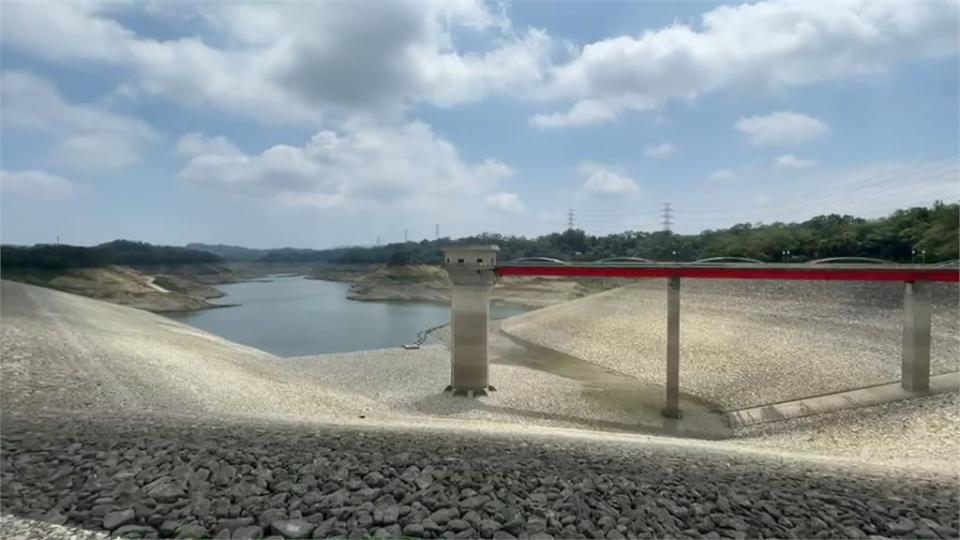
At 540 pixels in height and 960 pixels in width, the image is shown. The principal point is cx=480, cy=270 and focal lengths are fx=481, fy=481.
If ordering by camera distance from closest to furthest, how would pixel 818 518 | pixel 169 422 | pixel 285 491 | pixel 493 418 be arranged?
pixel 818 518 < pixel 285 491 < pixel 169 422 < pixel 493 418

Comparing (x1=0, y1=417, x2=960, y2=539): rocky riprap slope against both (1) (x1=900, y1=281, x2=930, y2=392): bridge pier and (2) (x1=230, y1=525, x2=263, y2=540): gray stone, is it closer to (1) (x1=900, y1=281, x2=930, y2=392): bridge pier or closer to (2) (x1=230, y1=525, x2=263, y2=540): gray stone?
(2) (x1=230, y1=525, x2=263, y2=540): gray stone

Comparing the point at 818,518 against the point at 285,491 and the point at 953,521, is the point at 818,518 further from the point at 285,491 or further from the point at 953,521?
the point at 285,491

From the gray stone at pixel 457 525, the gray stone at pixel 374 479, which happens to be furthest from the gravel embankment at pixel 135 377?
the gray stone at pixel 457 525

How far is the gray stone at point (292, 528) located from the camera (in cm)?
428

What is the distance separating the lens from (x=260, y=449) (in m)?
6.52

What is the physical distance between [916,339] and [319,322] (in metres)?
44.0

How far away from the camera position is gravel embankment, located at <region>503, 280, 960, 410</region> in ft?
57.0

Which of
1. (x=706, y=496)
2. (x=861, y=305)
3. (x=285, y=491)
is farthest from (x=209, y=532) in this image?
(x=861, y=305)

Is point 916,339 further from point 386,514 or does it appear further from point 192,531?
point 192,531

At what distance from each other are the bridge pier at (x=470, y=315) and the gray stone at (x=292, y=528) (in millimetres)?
12520

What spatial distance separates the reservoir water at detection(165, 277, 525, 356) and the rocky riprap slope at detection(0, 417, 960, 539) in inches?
1032

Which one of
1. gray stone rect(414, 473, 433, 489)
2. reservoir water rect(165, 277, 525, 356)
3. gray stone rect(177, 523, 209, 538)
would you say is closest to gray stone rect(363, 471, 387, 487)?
gray stone rect(414, 473, 433, 489)

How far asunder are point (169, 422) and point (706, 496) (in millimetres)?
8950

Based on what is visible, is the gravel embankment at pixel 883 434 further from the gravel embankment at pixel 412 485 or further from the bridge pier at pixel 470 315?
the bridge pier at pixel 470 315
